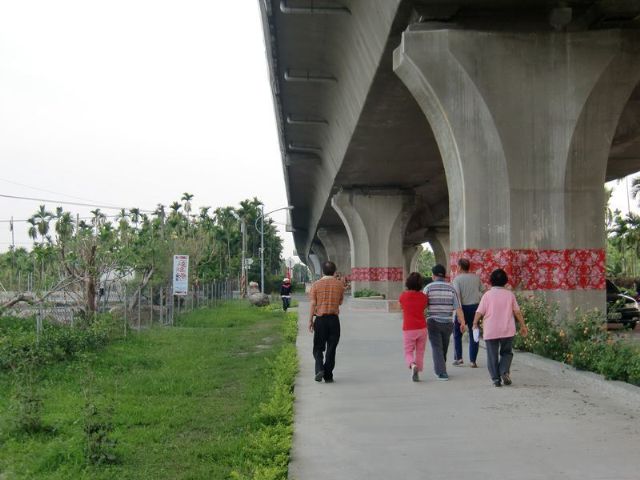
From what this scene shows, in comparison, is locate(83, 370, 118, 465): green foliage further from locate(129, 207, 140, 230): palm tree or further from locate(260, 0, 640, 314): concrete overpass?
locate(129, 207, 140, 230): palm tree

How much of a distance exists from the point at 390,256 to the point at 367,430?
97.6ft

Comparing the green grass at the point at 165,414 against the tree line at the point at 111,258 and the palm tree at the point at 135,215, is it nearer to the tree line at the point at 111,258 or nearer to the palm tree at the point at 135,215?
the tree line at the point at 111,258

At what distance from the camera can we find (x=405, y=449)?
21.7 feet

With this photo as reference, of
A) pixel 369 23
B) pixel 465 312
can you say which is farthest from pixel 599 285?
pixel 369 23

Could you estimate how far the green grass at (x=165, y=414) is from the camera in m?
6.20

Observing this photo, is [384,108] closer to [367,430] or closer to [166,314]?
[166,314]

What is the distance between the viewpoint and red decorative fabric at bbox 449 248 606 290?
46.6ft

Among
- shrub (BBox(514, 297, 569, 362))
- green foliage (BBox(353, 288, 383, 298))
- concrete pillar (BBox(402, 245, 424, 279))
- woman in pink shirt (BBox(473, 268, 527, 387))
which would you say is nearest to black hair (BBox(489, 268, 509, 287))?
woman in pink shirt (BBox(473, 268, 527, 387))

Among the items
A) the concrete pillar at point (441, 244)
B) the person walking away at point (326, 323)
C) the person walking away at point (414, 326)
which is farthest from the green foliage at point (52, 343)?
the concrete pillar at point (441, 244)

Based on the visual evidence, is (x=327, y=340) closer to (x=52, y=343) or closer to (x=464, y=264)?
(x=464, y=264)

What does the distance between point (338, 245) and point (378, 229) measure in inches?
1131

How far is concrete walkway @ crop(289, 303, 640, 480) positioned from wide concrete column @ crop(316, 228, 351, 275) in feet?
171

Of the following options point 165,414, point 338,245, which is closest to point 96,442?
point 165,414

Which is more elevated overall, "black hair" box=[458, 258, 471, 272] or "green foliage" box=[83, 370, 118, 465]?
"black hair" box=[458, 258, 471, 272]
